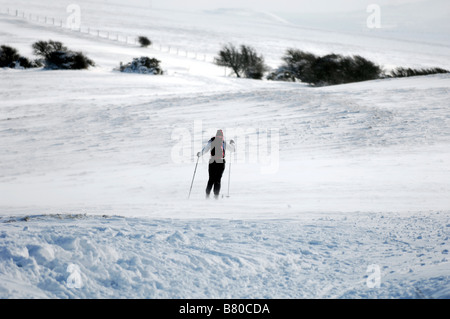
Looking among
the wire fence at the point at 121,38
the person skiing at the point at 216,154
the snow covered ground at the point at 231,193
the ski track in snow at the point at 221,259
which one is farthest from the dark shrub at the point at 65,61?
the ski track in snow at the point at 221,259

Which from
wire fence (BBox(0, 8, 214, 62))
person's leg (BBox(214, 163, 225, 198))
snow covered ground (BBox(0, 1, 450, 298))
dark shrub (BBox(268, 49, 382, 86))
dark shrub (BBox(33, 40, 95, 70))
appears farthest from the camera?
wire fence (BBox(0, 8, 214, 62))

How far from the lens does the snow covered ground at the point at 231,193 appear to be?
5.16m

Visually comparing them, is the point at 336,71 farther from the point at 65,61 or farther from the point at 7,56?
the point at 7,56

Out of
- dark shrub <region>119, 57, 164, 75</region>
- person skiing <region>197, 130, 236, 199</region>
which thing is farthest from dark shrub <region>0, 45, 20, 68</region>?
person skiing <region>197, 130, 236, 199</region>

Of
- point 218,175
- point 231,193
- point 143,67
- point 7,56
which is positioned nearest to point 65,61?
point 7,56

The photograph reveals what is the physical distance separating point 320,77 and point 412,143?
76.0 ft

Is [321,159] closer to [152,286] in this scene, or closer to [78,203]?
[78,203]

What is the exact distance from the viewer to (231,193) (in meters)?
11.0

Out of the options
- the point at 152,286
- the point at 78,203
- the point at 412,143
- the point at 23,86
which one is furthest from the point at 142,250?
the point at 23,86

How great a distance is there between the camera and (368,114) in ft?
64.8

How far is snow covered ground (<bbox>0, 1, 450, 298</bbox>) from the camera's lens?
5160 millimetres

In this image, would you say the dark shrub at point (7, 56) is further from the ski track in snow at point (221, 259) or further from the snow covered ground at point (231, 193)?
the ski track in snow at point (221, 259)

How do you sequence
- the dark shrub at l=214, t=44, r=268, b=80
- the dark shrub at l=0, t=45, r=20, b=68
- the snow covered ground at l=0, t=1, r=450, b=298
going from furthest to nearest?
the dark shrub at l=214, t=44, r=268, b=80 < the dark shrub at l=0, t=45, r=20, b=68 < the snow covered ground at l=0, t=1, r=450, b=298

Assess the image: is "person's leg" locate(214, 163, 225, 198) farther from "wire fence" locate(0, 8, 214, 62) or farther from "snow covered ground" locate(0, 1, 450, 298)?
"wire fence" locate(0, 8, 214, 62)
